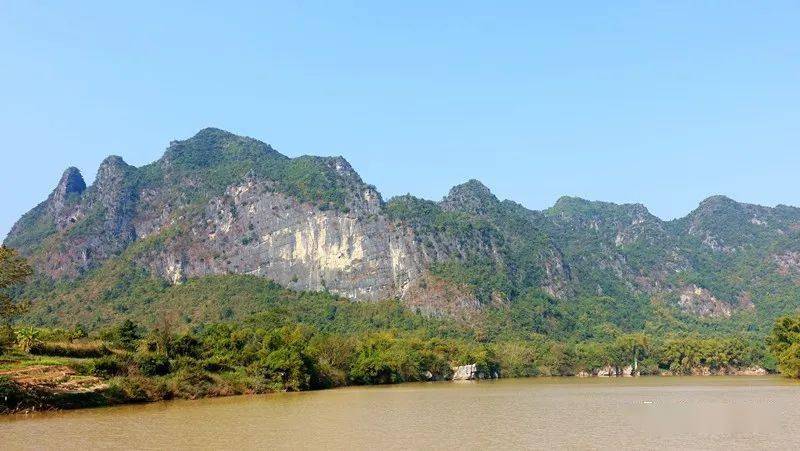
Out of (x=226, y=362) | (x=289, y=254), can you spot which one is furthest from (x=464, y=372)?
(x=289, y=254)

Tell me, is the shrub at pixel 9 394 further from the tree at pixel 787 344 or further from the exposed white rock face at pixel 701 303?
the exposed white rock face at pixel 701 303

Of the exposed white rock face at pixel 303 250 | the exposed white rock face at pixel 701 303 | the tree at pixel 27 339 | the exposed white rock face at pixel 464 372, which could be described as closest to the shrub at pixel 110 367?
the tree at pixel 27 339

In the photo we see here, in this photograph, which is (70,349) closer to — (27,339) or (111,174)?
(27,339)

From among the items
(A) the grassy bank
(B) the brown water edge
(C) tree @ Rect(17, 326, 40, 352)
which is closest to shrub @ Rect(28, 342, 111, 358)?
(A) the grassy bank

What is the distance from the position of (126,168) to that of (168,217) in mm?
25152

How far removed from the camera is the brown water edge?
25219 mm

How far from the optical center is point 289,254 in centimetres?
13850

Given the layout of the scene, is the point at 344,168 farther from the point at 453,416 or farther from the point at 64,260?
the point at 453,416

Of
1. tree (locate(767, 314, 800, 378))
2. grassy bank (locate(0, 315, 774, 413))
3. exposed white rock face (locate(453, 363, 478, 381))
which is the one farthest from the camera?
exposed white rock face (locate(453, 363, 478, 381))

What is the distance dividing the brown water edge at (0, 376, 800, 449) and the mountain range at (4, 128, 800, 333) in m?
82.7

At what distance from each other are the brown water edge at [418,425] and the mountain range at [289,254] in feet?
271

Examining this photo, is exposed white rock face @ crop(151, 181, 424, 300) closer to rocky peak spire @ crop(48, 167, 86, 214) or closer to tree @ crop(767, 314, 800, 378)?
rocky peak spire @ crop(48, 167, 86, 214)

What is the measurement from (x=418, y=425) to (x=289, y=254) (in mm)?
110110

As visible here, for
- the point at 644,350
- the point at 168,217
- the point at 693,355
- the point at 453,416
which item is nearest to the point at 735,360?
the point at 693,355
